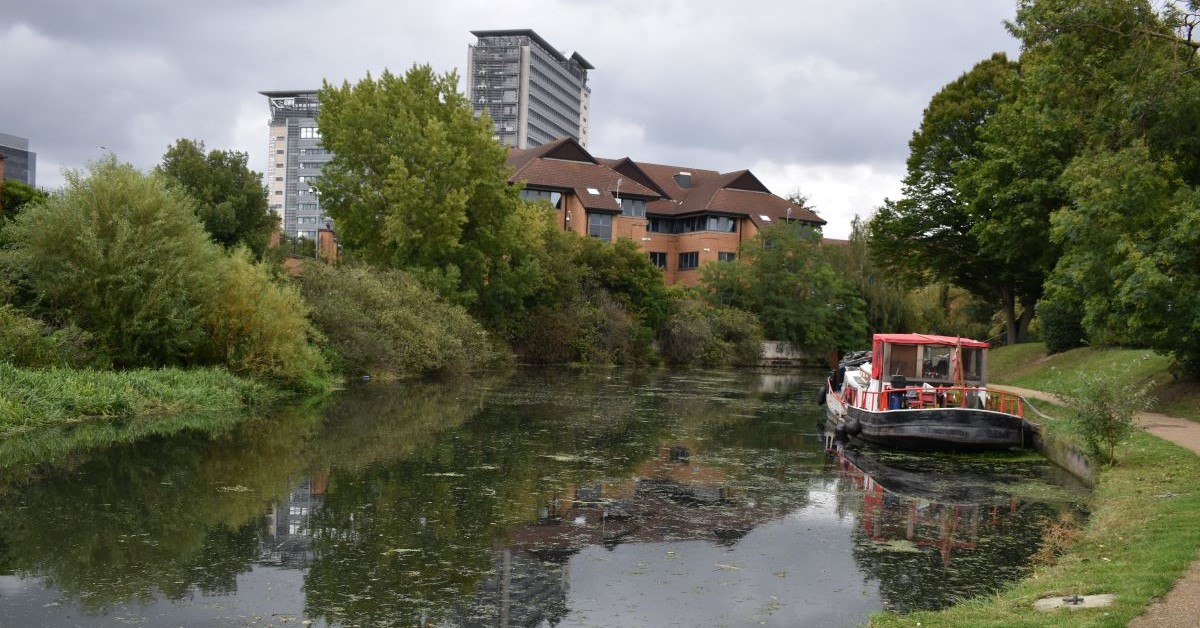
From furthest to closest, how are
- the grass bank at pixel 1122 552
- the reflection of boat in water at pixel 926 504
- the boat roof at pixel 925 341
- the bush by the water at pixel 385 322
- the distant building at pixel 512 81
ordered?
the distant building at pixel 512 81 < the bush by the water at pixel 385 322 < the boat roof at pixel 925 341 < the reflection of boat in water at pixel 926 504 < the grass bank at pixel 1122 552

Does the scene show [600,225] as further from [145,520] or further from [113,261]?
[145,520]

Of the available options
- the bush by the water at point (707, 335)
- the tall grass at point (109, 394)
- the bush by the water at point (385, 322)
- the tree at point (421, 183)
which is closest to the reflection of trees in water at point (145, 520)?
the tall grass at point (109, 394)

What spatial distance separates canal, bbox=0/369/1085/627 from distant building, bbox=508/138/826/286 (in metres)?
46.4

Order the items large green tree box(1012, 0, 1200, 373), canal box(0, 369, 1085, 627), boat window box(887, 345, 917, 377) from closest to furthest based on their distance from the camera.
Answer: canal box(0, 369, 1085, 627) < large green tree box(1012, 0, 1200, 373) < boat window box(887, 345, 917, 377)

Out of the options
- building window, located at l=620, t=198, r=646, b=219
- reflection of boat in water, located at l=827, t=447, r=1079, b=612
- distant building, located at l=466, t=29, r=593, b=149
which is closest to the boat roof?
reflection of boat in water, located at l=827, t=447, r=1079, b=612

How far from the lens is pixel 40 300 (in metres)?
23.1

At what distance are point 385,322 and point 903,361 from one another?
20.5m

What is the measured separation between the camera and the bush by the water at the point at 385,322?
35688mm

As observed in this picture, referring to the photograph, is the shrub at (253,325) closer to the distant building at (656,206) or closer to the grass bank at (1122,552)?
the grass bank at (1122,552)

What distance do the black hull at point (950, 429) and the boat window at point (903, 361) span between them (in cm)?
283

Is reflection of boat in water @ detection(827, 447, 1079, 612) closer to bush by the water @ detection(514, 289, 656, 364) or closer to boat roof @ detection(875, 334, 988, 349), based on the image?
boat roof @ detection(875, 334, 988, 349)

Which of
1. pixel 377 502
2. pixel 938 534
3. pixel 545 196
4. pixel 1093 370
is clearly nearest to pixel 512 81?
pixel 545 196

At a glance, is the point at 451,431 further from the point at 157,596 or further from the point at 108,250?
the point at 157,596

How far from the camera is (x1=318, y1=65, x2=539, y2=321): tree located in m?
44.9
